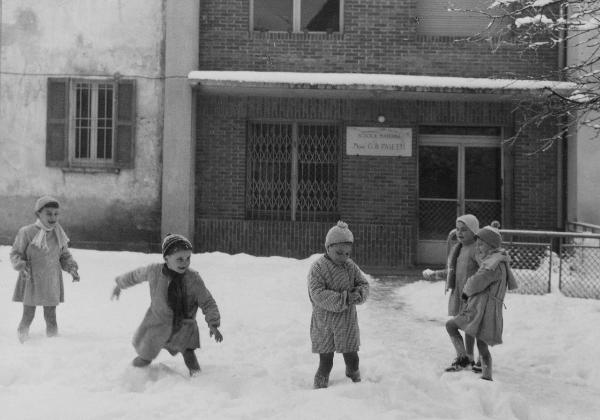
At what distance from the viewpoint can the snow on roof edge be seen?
11539mm

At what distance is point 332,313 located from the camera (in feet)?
16.2

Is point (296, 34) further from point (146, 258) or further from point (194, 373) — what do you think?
point (194, 373)

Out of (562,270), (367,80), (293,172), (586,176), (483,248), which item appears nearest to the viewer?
(483,248)

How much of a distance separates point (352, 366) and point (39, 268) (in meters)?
3.38

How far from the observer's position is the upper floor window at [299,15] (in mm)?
12781

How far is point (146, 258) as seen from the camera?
11.8 m

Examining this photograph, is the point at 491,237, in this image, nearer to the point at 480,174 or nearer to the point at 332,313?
the point at 332,313

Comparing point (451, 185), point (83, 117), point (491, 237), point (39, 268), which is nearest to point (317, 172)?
point (451, 185)

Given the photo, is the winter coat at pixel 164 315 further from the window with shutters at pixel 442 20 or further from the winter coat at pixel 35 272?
the window with shutters at pixel 442 20

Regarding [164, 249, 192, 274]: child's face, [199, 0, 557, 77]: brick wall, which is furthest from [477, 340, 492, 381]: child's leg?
[199, 0, 557, 77]: brick wall

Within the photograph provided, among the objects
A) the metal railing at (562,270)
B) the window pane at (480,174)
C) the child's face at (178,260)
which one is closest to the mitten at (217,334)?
the child's face at (178,260)

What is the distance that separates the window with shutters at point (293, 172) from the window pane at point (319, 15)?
1.90m

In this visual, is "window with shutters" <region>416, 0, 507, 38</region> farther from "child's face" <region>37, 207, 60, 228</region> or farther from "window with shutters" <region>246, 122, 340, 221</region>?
"child's face" <region>37, 207, 60, 228</region>

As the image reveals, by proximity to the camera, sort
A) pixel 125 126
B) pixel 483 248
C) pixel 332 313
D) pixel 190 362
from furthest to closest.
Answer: pixel 125 126
pixel 483 248
pixel 190 362
pixel 332 313
